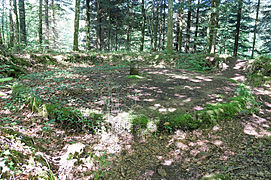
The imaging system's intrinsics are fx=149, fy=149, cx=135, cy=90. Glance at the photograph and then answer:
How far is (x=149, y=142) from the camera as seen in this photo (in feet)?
11.7

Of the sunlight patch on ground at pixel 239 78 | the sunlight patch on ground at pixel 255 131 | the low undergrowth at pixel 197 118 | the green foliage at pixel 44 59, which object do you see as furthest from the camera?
the green foliage at pixel 44 59

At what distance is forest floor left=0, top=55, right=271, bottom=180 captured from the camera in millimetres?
2789

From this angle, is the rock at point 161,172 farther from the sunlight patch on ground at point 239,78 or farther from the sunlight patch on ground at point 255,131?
the sunlight patch on ground at point 239,78

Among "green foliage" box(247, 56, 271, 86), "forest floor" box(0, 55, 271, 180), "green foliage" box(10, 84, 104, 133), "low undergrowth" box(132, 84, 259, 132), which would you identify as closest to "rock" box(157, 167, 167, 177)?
"forest floor" box(0, 55, 271, 180)

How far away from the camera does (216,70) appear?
384 inches

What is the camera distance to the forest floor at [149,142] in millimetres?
2789

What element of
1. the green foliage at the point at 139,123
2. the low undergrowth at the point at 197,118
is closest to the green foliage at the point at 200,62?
the low undergrowth at the point at 197,118

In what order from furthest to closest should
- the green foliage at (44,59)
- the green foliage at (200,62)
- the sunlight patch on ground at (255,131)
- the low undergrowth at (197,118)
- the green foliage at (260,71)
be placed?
the green foliage at (200,62), the green foliage at (44,59), the green foliage at (260,71), the low undergrowth at (197,118), the sunlight patch on ground at (255,131)

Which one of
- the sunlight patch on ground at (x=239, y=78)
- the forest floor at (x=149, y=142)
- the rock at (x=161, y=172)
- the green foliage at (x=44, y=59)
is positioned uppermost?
the green foliage at (x=44, y=59)

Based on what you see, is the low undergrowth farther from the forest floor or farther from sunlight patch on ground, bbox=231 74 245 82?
sunlight patch on ground, bbox=231 74 245 82

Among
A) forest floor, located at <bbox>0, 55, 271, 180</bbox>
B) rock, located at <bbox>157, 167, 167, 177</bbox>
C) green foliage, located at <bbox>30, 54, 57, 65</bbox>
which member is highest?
green foliage, located at <bbox>30, 54, 57, 65</bbox>

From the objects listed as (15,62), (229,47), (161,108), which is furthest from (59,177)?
(229,47)

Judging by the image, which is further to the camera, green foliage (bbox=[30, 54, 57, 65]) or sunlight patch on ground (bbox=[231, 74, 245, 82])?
green foliage (bbox=[30, 54, 57, 65])

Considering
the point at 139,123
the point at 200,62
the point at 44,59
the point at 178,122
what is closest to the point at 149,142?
the point at 139,123
